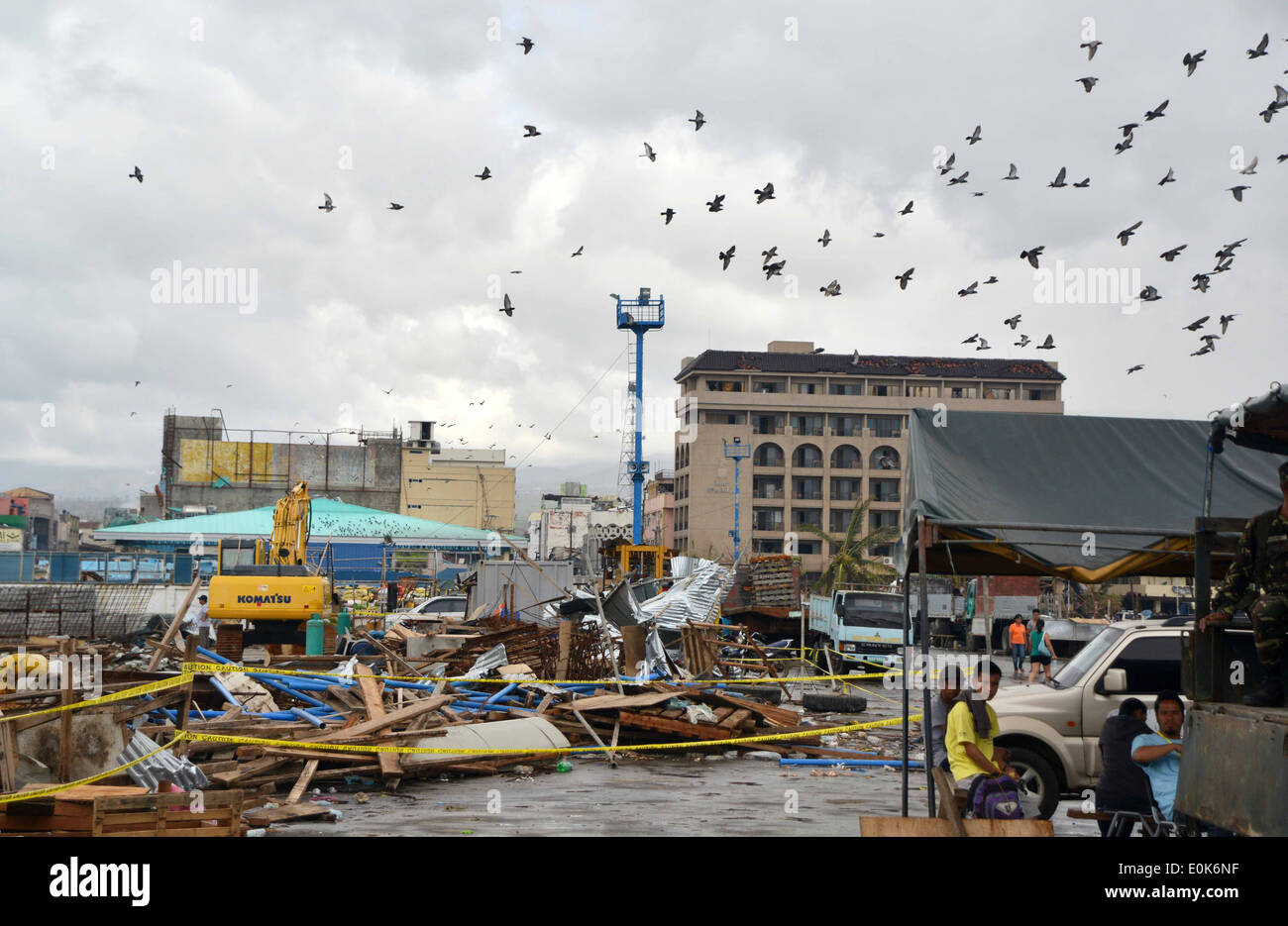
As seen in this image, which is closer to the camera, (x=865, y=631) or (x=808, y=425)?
(x=865, y=631)

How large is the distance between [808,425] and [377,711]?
3386 inches

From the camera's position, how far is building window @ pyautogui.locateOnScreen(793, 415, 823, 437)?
9844 cm

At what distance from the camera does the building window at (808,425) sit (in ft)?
323

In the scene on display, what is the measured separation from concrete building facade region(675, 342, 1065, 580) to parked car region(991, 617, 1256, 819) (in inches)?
3261

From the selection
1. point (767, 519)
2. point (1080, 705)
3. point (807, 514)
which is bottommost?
point (1080, 705)

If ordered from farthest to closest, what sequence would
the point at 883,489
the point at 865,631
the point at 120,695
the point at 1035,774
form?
the point at 883,489
the point at 865,631
the point at 1035,774
the point at 120,695

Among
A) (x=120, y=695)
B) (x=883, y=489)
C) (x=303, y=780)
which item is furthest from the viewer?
(x=883, y=489)

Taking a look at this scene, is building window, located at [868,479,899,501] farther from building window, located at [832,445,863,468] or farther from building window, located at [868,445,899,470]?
building window, located at [832,445,863,468]

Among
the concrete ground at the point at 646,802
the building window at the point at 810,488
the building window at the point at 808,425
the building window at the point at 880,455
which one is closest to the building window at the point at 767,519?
the building window at the point at 810,488

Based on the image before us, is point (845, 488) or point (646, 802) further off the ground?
point (845, 488)

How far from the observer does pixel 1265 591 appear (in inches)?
273

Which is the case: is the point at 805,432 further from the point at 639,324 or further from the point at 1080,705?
the point at 1080,705

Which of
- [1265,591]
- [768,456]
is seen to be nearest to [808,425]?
[768,456]
